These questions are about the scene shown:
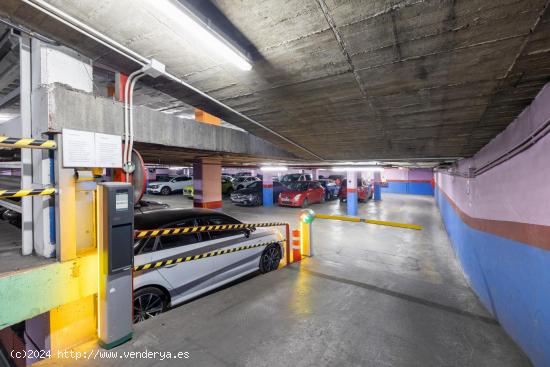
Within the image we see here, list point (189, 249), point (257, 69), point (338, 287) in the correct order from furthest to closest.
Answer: point (338, 287) < point (189, 249) < point (257, 69)

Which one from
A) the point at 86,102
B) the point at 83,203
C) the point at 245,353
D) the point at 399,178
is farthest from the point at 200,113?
the point at 399,178

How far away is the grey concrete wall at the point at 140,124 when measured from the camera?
2611 mm

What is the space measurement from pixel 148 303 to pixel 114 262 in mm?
1098

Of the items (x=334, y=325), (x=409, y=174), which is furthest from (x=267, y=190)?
(x=409, y=174)

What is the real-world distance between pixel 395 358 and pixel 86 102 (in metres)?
4.36

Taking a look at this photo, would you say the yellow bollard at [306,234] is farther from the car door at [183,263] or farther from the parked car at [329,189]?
the parked car at [329,189]

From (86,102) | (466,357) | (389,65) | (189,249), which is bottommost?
(466,357)

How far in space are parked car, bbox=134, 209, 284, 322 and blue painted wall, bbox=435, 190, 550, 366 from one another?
375cm

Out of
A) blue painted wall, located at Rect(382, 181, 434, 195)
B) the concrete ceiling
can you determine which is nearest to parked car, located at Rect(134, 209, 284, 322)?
the concrete ceiling

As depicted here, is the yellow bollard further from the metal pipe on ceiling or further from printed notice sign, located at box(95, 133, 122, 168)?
printed notice sign, located at box(95, 133, 122, 168)

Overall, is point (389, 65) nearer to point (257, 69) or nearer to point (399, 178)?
point (257, 69)

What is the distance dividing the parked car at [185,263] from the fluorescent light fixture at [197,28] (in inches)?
101

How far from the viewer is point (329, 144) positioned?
6.33 metres

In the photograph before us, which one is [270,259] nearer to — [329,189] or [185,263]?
[185,263]
